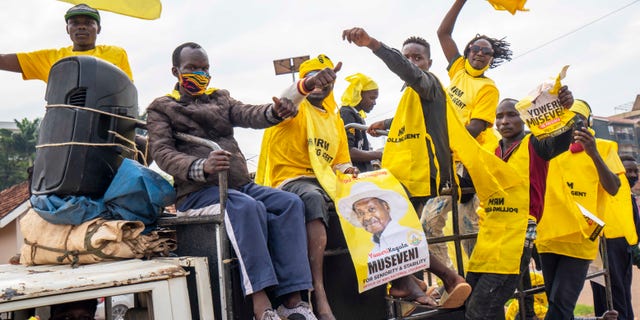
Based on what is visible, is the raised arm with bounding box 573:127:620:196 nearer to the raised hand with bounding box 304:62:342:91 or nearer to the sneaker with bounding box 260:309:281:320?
the raised hand with bounding box 304:62:342:91

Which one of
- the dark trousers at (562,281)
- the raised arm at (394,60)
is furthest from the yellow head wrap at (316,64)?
the dark trousers at (562,281)

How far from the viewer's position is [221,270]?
8.35ft

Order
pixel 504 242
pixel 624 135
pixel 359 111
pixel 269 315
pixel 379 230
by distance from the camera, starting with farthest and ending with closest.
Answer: pixel 624 135
pixel 359 111
pixel 504 242
pixel 379 230
pixel 269 315

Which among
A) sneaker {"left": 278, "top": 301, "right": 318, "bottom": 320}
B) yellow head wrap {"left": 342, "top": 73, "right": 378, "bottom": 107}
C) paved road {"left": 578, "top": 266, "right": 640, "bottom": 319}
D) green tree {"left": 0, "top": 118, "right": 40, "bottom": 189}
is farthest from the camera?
green tree {"left": 0, "top": 118, "right": 40, "bottom": 189}

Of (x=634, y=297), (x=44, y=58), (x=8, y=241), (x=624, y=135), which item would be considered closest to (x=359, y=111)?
(x=44, y=58)

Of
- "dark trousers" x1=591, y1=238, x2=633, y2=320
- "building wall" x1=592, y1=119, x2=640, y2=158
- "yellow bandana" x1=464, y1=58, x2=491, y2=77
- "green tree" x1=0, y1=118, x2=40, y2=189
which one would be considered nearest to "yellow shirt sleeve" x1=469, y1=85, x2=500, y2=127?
"yellow bandana" x1=464, y1=58, x2=491, y2=77

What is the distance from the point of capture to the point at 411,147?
364cm

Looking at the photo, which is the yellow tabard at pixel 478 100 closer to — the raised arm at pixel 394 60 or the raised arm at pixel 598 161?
the raised arm at pixel 598 161

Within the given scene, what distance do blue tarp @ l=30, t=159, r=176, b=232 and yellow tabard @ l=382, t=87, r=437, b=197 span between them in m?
1.39

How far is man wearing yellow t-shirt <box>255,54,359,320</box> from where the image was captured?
3.48 meters

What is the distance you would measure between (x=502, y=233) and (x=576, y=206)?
39.3 inches

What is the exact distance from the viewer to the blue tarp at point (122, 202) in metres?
2.69

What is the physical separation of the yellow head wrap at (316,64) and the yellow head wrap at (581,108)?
2288 millimetres

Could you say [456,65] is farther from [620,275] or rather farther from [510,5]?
[620,275]
